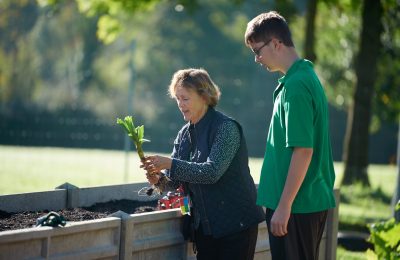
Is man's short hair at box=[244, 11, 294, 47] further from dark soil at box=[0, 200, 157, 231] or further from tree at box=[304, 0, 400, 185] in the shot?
tree at box=[304, 0, 400, 185]

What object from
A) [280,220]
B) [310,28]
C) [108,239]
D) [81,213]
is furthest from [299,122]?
[310,28]

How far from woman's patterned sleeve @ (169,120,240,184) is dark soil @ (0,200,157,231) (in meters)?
0.86

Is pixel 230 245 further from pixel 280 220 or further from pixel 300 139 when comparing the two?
pixel 300 139

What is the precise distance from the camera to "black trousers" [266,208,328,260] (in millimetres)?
4277

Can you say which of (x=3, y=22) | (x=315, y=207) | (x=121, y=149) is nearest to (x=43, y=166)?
(x=121, y=149)

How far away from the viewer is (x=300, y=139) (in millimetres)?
4148

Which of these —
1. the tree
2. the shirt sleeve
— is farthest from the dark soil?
the tree

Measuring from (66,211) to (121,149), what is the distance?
3286 cm

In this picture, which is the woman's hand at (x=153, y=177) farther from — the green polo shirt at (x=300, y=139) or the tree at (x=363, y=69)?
the tree at (x=363, y=69)

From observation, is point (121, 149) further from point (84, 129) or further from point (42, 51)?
point (42, 51)

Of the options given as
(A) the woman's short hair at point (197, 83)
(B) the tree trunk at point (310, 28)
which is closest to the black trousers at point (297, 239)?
(A) the woman's short hair at point (197, 83)

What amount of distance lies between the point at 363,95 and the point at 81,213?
43.9 ft

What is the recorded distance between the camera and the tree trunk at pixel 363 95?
1773 cm

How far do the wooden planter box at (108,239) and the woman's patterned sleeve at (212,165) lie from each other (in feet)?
1.42
